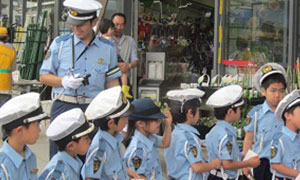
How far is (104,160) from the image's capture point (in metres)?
4.02

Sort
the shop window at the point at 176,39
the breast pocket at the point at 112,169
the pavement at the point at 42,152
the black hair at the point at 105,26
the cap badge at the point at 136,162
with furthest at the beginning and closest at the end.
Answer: the shop window at the point at 176,39 < the pavement at the point at 42,152 < the black hair at the point at 105,26 < the cap badge at the point at 136,162 < the breast pocket at the point at 112,169

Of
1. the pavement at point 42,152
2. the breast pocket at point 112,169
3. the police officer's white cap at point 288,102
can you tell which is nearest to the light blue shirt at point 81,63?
the breast pocket at point 112,169

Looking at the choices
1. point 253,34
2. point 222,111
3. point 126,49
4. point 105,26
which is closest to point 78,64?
point 222,111

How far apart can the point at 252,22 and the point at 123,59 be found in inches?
88.3

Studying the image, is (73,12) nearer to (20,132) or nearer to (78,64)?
(78,64)

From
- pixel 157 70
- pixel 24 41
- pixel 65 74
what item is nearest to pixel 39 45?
pixel 24 41

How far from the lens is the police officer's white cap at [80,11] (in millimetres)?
4590

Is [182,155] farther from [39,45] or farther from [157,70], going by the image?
[39,45]

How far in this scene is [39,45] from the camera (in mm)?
12172

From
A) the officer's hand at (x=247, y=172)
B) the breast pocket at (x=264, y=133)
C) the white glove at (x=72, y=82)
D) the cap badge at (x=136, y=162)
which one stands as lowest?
the officer's hand at (x=247, y=172)

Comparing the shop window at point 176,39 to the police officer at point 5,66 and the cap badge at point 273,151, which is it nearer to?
the police officer at point 5,66

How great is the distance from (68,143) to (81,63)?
1.10m

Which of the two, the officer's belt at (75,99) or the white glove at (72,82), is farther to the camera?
the officer's belt at (75,99)

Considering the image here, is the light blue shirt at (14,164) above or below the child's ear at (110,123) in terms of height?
below
